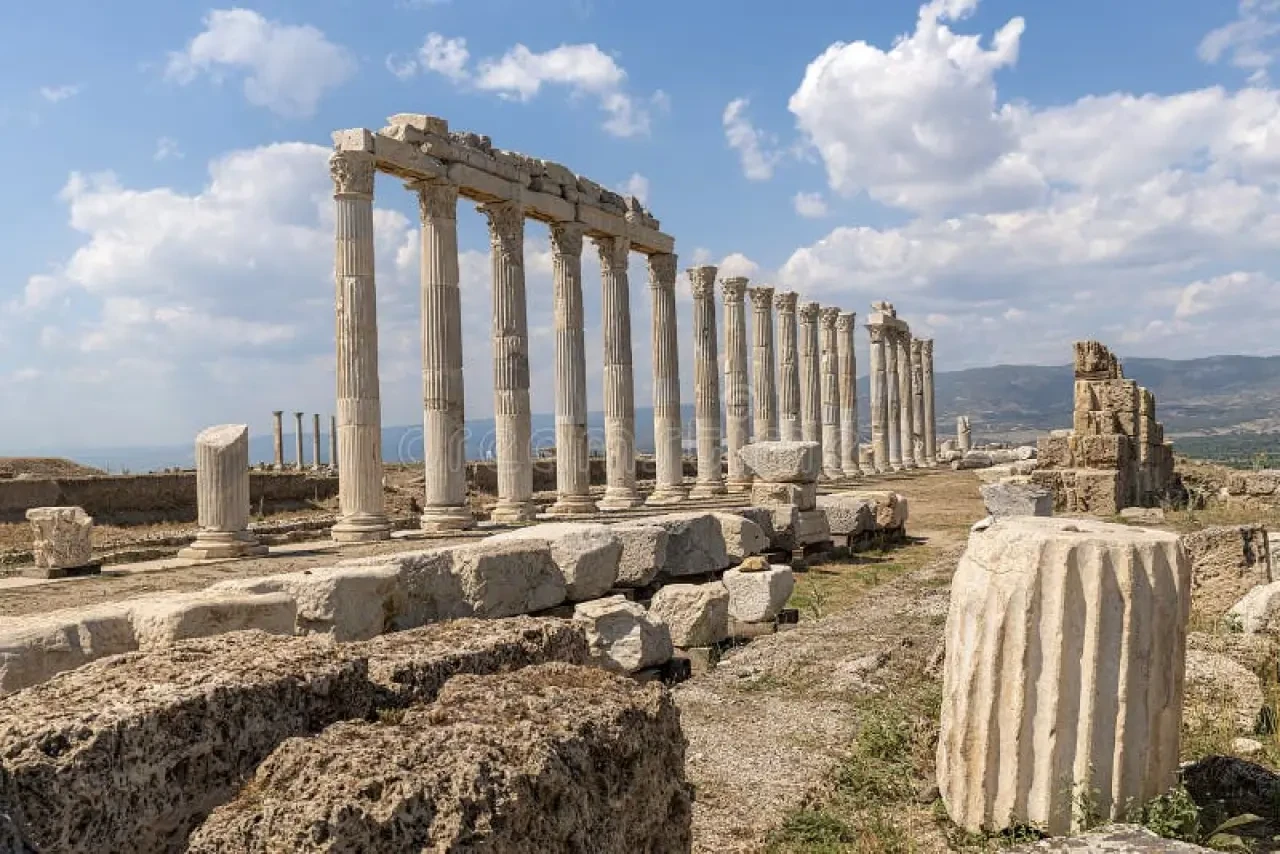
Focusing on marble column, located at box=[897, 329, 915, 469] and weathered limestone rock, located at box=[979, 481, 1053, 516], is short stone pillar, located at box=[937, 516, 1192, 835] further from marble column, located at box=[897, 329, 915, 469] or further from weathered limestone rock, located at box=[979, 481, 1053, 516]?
marble column, located at box=[897, 329, 915, 469]

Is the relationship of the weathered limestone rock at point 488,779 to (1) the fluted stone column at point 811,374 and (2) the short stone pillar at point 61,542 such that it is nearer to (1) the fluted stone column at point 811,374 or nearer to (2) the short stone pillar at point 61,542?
(2) the short stone pillar at point 61,542

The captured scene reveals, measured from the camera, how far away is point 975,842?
199 inches

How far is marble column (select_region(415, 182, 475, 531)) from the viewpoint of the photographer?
20.0 metres

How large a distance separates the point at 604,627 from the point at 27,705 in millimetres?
5723

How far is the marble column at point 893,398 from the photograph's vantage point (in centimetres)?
4819

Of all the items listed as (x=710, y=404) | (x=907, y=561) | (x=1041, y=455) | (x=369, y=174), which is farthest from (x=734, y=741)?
(x=710, y=404)

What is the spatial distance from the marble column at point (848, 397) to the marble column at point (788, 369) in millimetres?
A: 4726

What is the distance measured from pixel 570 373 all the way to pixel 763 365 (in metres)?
12.2

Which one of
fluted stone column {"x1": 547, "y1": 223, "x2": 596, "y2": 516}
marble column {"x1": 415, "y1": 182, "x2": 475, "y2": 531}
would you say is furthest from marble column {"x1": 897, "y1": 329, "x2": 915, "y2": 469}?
marble column {"x1": 415, "y1": 182, "x2": 475, "y2": 531}

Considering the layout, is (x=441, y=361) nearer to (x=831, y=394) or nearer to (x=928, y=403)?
(x=831, y=394)

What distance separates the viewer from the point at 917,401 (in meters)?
55.4

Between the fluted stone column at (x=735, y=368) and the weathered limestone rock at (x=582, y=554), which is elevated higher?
the fluted stone column at (x=735, y=368)

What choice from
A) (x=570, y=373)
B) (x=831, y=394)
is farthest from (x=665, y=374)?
(x=831, y=394)

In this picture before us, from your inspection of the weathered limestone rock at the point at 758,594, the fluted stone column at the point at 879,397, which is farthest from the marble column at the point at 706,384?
the fluted stone column at the point at 879,397
